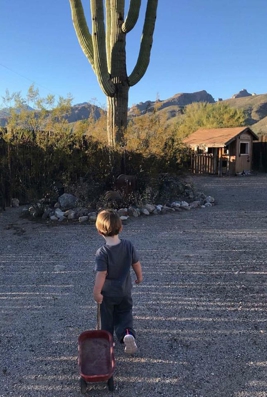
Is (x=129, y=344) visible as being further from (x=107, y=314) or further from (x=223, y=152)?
(x=223, y=152)

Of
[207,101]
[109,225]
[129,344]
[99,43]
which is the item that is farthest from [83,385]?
[207,101]

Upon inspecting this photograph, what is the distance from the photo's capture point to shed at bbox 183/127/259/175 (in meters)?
19.0

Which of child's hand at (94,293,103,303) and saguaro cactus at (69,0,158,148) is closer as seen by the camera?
child's hand at (94,293,103,303)

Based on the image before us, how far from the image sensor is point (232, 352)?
2.53 m

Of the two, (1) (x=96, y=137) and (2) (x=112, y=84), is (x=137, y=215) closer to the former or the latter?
(1) (x=96, y=137)

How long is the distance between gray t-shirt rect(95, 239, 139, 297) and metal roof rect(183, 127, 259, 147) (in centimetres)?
1672

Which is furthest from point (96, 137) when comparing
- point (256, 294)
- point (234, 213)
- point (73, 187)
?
point (256, 294)

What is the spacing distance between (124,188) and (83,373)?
597 cm

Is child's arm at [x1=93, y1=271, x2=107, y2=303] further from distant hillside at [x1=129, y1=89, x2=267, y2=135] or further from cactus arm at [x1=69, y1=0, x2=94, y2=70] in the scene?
distant hillside at [x1=129, y1=89, x2=267, y2=135]

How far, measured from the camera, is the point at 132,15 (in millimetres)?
9469

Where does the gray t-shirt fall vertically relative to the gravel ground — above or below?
above

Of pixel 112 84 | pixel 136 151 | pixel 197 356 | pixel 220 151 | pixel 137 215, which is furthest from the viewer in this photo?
pixel 220 151

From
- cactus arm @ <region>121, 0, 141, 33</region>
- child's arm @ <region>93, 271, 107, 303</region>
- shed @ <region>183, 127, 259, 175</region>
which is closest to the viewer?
child's arm @ <region>93, 271, 107, 303</region>

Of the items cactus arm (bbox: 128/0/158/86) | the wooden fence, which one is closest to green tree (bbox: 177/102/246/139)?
the wooden fence
